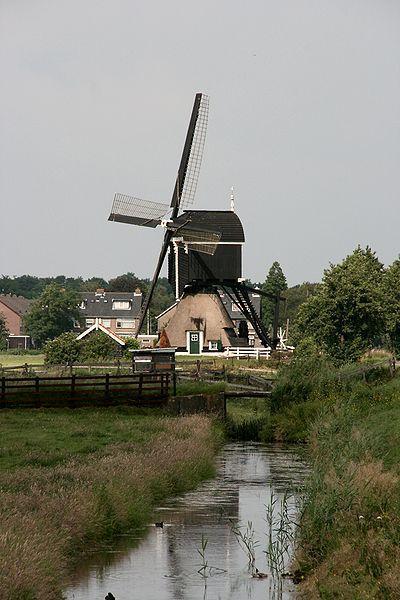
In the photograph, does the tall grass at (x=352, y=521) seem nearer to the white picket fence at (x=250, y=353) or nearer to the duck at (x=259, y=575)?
the duck at (x=259, y=575)

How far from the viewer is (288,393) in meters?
50.5

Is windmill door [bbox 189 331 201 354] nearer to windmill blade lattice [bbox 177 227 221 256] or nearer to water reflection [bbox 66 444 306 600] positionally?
windmill blade lattice [bbox 177 227 221 256]

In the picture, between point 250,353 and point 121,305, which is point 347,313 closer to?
point 250,353

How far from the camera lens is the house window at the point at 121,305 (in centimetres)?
16312

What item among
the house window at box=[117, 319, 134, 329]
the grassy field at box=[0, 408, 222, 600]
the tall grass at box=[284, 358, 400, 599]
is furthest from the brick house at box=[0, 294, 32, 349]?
the tall grass at box=[284, 358, 400, 599]

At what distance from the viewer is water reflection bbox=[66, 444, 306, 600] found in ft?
68.6

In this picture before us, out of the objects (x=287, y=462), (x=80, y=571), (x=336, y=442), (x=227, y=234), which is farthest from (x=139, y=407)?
(x=227, y=234)

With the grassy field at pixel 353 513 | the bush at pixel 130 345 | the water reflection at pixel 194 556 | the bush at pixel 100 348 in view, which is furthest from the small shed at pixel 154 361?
the bush at pixel 100 348

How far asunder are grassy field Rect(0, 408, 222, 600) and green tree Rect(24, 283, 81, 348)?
100713 mm

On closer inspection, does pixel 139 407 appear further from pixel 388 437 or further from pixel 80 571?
pixel 80 571

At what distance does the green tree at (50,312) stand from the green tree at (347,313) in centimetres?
5373

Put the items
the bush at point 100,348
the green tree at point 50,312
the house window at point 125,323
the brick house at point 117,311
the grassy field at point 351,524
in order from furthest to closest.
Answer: the house window at point 125,323, the brick house at point 117,311, the green tree at point 50,312, the bush at point 100,348, the grassy field at point 351,524

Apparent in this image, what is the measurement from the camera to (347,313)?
9575cm

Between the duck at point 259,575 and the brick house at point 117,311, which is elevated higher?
the brick house at point 117,311
